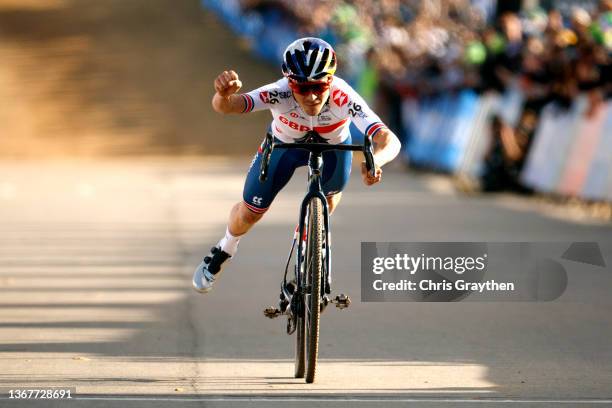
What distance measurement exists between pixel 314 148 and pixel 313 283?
76 centimetres

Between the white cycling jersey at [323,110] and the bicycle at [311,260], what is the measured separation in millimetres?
361

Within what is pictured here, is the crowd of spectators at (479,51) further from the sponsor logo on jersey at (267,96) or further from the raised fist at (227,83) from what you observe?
the raised fist at (227,83)

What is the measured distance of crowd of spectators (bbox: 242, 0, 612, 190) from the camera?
19.0m

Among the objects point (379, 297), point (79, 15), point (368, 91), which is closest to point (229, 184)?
point (368, 91)

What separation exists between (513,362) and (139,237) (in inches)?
343

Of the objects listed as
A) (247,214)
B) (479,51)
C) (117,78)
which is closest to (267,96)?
(247,214)

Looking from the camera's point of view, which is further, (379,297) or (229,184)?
(229,184)

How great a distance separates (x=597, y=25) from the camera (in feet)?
59.3

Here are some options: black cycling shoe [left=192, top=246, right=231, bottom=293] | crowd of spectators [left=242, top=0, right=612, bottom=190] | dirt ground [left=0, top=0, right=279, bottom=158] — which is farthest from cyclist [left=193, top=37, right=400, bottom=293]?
dirt ground [left=0, top=0, right=279, bottom=158]

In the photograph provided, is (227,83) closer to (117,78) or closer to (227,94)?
(227,94)

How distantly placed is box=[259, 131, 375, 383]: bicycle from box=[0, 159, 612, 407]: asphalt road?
20cm

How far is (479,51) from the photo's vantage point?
2408 centimetres

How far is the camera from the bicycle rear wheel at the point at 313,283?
7859 mm

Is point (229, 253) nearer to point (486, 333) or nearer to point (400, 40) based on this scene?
point (486, 333)
